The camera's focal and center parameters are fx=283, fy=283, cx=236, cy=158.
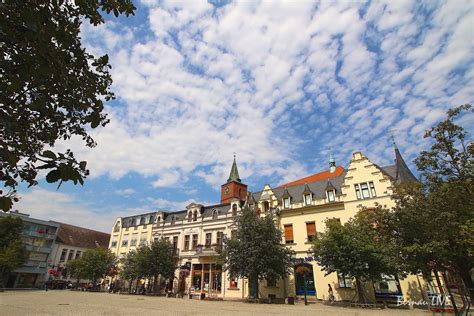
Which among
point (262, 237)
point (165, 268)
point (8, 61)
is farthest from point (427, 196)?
point (165, 268)

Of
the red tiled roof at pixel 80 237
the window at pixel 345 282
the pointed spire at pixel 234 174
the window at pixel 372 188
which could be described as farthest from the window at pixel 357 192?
the red tiled roof at pixel 80 237

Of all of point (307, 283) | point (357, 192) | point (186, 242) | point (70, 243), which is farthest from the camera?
point (70, 243)

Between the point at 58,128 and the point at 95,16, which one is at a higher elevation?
the point at 95,16

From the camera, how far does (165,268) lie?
33.9m

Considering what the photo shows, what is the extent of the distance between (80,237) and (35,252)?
10.3 metres

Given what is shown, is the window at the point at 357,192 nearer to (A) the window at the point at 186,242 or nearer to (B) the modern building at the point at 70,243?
(A) the window at the point at 186,242

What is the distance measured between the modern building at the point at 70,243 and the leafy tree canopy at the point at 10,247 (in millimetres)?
10893

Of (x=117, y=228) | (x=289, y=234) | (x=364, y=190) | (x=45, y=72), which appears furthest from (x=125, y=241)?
(x=45, y=72)

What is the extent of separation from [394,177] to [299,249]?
478 inches

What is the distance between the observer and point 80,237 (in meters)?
56.8

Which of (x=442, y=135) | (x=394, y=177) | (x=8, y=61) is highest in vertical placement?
(x=394, y=177)

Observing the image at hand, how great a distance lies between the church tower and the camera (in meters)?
50.2

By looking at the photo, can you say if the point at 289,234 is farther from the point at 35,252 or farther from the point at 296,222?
the point at 35,252

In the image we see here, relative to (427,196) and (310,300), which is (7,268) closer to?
(310,300)
